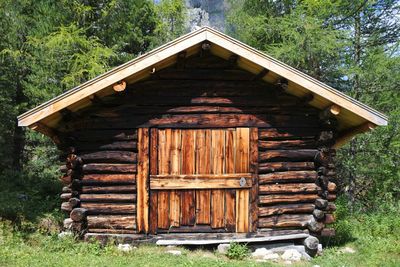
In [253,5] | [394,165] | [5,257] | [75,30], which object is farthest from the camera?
[253,5]

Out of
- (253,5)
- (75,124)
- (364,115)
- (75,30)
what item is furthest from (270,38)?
(75,124)

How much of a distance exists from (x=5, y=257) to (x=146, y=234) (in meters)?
2.77

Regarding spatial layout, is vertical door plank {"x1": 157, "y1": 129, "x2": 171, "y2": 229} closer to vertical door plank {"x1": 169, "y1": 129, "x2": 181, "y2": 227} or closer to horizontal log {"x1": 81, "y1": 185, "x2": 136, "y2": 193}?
vertical door plank {"x1": 169, "y1": 129, "x2": 181, "y2": 227}

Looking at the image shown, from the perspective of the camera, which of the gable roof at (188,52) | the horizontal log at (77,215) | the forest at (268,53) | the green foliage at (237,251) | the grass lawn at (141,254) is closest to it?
the grass lawn at (141,254)

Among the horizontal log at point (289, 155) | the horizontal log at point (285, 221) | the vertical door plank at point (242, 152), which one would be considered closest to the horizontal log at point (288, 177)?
the horizontal log at point (289, 155)

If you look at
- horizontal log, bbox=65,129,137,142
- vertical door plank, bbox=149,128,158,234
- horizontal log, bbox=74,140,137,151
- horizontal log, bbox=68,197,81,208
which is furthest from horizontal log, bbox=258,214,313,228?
horizontal log, bbox=68,197,81,208

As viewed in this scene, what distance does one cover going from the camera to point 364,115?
8.48 meters

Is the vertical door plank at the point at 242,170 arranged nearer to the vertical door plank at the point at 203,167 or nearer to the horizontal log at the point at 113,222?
the vertical door plank at the point at 203,167

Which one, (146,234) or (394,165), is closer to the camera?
(146,234)

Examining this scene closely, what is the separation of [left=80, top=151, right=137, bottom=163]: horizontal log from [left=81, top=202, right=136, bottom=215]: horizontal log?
3.19ft

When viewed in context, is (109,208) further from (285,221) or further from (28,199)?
(28,199)

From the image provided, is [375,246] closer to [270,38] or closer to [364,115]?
[364,115]

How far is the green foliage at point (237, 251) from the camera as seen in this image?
838cm

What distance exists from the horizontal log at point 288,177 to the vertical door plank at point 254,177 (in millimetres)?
Answer: 166
